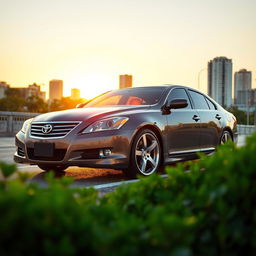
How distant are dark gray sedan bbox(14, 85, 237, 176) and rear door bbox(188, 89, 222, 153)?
0.08ft

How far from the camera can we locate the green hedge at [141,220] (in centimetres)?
129

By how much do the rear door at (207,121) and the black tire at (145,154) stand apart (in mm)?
1445

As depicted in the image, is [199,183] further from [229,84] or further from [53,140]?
[229,84]

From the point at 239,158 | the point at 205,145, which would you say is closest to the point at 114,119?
the point at 205,145

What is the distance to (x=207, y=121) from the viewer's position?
8148 millimetres

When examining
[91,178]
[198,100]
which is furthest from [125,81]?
[91,178]

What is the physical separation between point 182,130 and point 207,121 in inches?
39.5

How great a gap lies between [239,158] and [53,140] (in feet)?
15.5

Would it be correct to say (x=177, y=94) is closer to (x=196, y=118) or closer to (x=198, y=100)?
(x=196, y=118)

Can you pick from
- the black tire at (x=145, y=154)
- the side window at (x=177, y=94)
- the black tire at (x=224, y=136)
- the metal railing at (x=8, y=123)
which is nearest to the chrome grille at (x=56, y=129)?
the black tire at (x=145, y=154)

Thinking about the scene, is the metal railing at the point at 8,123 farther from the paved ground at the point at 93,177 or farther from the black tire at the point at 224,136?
the black tire at the point at 224,136

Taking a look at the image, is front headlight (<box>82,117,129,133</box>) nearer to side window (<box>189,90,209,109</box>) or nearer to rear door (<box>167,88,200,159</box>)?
rear door (<box>167,88,200,159</box>)

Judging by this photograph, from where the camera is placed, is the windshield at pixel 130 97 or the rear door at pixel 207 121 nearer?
the windshield at pixel 130 97

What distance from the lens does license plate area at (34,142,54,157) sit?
619 cm
